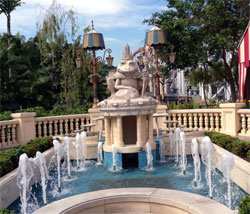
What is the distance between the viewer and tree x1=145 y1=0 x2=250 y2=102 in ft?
63.1

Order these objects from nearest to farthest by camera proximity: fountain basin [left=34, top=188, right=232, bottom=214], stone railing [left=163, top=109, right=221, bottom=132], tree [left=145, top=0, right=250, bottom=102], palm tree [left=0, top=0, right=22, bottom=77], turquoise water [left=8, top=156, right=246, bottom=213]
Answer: fountain basin [left=34, top=188, right=232, bottom=214] → turquoise water [left=8, top=156, right=246, bottom=213] → stone railing [left=163, top=109, right=221, bottom=132] → tree [left=145, top=0, right=250, bottom=102] → palm tree [left=0, top=0, right=22, bottom=77]

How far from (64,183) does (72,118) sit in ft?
20.1

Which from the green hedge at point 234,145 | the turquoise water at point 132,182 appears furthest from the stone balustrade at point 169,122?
the turquoise water at point 132,182

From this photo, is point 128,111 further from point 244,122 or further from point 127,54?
point 244,122

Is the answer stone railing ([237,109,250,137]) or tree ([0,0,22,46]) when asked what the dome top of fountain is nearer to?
stone railing ([237,109,250,137])

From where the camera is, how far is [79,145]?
1118 cm

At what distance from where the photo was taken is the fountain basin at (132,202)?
519 cm

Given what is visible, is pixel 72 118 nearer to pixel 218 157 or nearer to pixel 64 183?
pixel 64 183

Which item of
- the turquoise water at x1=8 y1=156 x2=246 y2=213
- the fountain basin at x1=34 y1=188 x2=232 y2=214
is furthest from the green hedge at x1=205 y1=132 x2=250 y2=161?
the fountain basin at x1=34 y1=188 x2=232 y2=214

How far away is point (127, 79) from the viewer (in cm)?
1048

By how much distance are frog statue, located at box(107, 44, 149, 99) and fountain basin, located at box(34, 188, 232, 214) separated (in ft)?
15.9

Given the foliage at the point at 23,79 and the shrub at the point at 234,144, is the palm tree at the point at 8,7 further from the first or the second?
the shrub at the point at 234,144

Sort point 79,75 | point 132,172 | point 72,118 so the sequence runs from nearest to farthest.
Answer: point 132,172
point 72,118
point 79,75

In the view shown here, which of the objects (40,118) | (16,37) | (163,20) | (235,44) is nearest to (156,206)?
(40,118)
